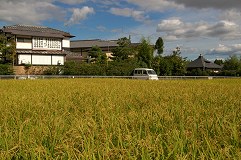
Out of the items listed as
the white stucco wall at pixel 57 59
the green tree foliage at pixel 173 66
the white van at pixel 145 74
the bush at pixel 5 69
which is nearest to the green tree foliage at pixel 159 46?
the green tree foliage at pixel 173 66

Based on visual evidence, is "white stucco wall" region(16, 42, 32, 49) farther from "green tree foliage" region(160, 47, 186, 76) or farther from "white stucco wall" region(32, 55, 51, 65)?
"green tree foliage" region(160, 47, 186, 76)

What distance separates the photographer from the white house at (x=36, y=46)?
123ft

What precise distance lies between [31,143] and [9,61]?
1386 inches

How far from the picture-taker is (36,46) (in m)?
39.5

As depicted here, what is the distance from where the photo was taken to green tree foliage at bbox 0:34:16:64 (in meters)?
33.1

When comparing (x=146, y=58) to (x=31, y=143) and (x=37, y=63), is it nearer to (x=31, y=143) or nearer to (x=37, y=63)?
(x=37, y=63)

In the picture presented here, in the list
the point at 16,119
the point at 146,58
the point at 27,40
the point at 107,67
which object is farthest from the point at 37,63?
the point at 16,119

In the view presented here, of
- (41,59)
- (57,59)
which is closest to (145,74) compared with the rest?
(57,59)

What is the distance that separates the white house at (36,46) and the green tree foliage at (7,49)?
1784 millimetres

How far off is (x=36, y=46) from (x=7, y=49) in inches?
250

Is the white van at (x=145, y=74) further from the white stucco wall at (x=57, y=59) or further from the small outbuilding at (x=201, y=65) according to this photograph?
the small outbuilding at (x=201, y=65)

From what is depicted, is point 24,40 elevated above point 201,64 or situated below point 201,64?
above

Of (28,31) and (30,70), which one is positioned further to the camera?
(28,31)

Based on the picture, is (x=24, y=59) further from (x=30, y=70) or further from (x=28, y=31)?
(x=28, y=31)
